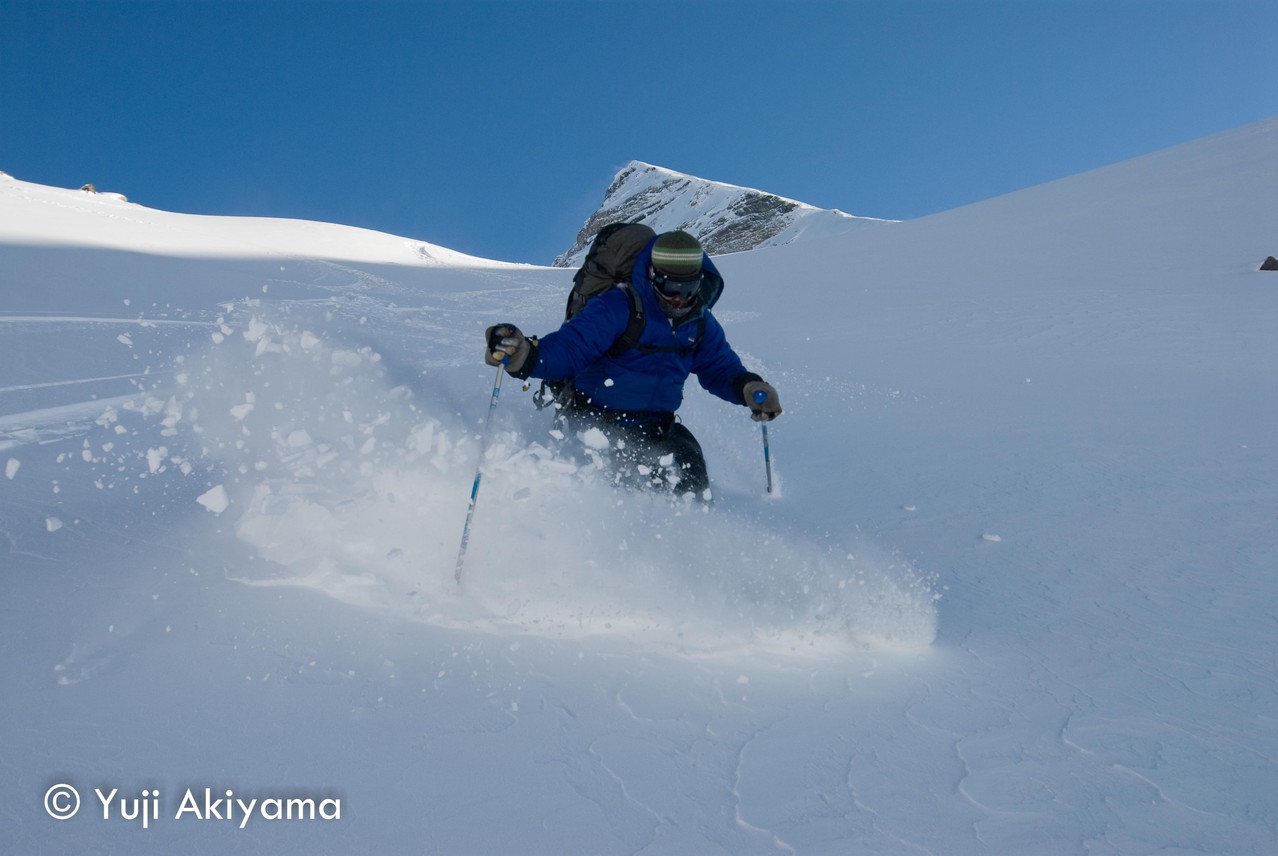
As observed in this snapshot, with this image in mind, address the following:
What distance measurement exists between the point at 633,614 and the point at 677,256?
1.96 m

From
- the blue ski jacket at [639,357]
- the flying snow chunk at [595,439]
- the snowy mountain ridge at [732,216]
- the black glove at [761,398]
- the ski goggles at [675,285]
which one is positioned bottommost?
the flying snow chunk at [595,439]

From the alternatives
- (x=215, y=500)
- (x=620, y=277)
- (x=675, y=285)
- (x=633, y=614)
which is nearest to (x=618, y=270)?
(x=620, y=277)

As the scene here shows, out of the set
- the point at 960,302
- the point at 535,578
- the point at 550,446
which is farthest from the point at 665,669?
the point at 960,302

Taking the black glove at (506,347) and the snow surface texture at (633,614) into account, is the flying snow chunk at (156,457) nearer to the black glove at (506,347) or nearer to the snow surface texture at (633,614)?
the snow surface texture at (633,614)

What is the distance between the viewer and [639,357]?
4.50 m

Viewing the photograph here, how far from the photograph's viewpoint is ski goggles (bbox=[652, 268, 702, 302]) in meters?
4.20

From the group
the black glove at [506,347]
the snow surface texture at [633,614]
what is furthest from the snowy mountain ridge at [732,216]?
the black glove at [506,347]

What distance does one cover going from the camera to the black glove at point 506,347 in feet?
12.2

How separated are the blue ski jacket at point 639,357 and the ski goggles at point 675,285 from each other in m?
0.08

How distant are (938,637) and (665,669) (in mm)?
1154

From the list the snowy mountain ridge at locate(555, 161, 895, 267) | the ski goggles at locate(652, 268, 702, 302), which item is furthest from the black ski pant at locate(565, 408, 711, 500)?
the snowy mountain ridge at locate(555, 161, 895, 267)

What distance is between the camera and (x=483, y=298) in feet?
50.4

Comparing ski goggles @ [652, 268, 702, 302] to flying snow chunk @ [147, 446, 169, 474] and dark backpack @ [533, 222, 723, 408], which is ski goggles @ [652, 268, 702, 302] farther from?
flying snow chunk @ [147, 446, 169, 474]

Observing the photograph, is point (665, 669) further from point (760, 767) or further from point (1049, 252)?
point (1049, 252)
